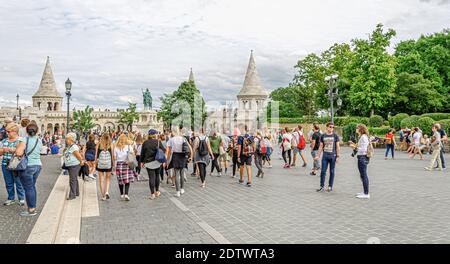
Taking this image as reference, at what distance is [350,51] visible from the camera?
53.3 meters

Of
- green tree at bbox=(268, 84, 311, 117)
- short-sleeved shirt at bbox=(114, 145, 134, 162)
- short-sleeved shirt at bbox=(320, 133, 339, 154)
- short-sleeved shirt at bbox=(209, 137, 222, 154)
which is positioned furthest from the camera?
green tree at bbox=(268, 84, 311, 117)

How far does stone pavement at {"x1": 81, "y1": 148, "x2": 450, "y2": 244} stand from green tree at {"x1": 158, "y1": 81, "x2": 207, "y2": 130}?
4698 centimetres

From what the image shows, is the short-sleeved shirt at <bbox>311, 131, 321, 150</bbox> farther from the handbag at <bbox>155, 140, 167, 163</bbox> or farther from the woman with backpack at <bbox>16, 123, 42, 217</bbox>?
the woman with backpack at <bbox>16, 123, 42, 217</bbox>

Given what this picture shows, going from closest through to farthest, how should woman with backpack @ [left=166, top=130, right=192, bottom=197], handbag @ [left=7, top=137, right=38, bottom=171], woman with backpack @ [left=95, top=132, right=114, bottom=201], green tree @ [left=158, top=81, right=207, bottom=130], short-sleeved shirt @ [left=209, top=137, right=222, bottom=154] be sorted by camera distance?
handbag @ [left=7, top=137, right=38, bottom=171]
woman with backpack @ [left=95, top=132, right=114, bottom=201]
woman with backpack @ [left=166, top=130, right=192, bottom=197]
short-sleeved shirt @ [left=209, top=137, right=222, bottom=154]
green tree @ [left=158, top=81, right=207, bottom=130]

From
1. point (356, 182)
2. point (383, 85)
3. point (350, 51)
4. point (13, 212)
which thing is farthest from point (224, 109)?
point (13, 212)

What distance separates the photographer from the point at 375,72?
40938 millimetres

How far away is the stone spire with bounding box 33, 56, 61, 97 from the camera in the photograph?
335 ft

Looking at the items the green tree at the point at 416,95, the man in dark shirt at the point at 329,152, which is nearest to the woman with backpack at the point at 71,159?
→ the man in dark shirt at the point at 329,152

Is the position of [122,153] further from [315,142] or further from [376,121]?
[376,121]

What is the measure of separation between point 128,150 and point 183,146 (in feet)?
4.58

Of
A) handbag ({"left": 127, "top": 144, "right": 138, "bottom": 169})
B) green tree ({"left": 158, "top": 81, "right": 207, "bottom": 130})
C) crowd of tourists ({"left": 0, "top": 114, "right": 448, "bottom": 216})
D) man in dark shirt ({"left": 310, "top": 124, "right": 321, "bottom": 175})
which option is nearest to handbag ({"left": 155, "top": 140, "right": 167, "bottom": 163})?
crowd of tourists ({"left": 0, "top": 114, "right": 448, "bottom": 216})

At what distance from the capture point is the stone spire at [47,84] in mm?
102125
